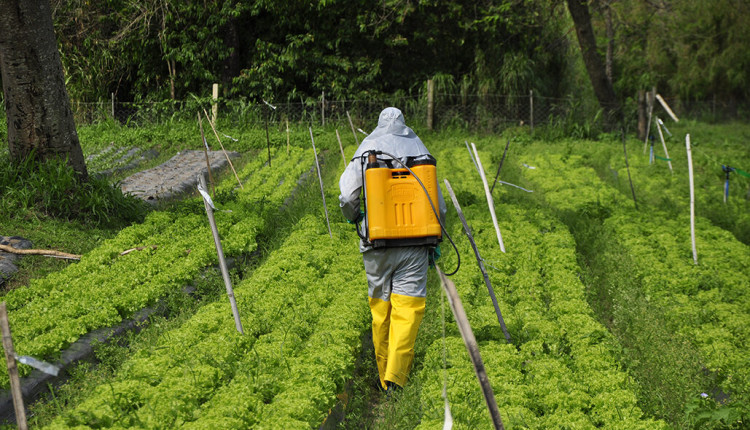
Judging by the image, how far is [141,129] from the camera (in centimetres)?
1984

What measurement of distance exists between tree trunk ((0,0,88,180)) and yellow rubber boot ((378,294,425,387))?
6.91 m

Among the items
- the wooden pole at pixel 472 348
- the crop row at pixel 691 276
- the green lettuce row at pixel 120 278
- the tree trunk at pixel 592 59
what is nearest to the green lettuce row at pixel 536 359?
the crop row at pixel 691 276

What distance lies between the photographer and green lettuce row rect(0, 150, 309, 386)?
19.3 ft

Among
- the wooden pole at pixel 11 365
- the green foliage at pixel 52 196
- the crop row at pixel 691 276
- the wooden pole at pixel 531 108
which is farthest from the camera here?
the wooden pole at pixel 531 108

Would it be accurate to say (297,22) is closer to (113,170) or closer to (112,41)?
(112,41)

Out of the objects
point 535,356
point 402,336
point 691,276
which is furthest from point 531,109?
point 402,336

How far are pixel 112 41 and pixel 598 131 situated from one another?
16.9 metres

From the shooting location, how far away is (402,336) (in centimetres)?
536

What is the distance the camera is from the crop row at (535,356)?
188 inches

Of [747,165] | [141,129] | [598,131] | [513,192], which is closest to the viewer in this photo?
[513,192]

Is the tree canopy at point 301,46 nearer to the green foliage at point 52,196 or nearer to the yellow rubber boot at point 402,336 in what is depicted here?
the green foliage at point 52,196

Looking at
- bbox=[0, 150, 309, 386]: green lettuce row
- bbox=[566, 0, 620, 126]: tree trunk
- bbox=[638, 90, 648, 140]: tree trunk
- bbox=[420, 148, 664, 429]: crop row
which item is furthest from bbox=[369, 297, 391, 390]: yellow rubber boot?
bbox=[638, 90, 648, 140]: tree trunk

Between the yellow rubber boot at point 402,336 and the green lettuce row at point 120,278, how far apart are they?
1.81 metres

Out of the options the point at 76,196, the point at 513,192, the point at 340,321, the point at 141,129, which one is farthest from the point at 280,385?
the point at 141,129
